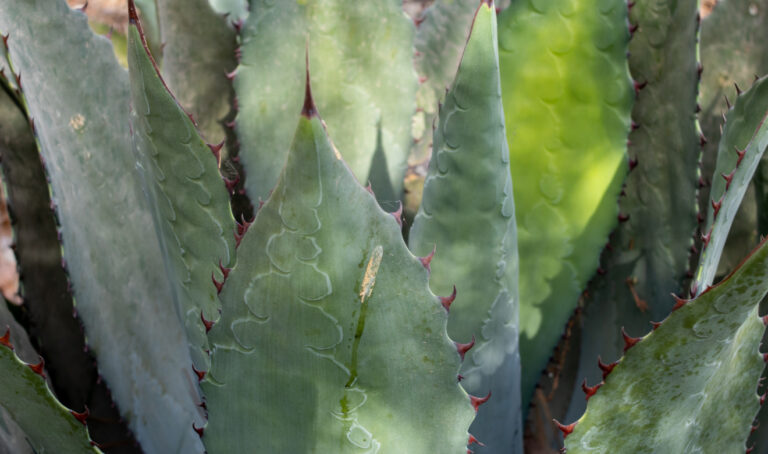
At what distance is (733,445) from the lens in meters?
0.73

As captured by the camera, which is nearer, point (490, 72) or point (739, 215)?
point (490, 72)

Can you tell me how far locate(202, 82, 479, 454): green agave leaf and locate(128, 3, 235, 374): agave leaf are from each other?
0.27 feet

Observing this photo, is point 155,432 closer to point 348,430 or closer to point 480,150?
point 348,430

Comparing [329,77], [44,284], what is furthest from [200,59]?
[44,284]

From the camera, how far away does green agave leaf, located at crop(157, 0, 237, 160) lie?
0.98m

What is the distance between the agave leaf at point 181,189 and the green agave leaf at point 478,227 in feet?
0.63

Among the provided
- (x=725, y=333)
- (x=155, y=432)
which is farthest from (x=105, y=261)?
(x=725, y=333)

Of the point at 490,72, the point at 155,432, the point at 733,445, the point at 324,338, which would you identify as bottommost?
the point at 155,432

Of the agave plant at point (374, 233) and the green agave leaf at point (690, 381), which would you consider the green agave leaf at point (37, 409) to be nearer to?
the agave plant at point (374, 233)

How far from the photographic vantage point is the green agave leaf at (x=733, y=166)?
2.18 feet


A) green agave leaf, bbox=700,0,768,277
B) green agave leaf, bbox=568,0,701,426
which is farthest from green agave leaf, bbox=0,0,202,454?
green agave leaf, bbox=700,0,768,277

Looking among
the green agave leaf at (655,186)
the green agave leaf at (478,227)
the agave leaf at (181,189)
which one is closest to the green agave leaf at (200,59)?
the agave leaf at (181,189)

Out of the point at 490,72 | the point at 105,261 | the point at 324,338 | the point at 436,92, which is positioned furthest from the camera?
the point at 436,92

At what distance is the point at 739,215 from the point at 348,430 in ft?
1.84
